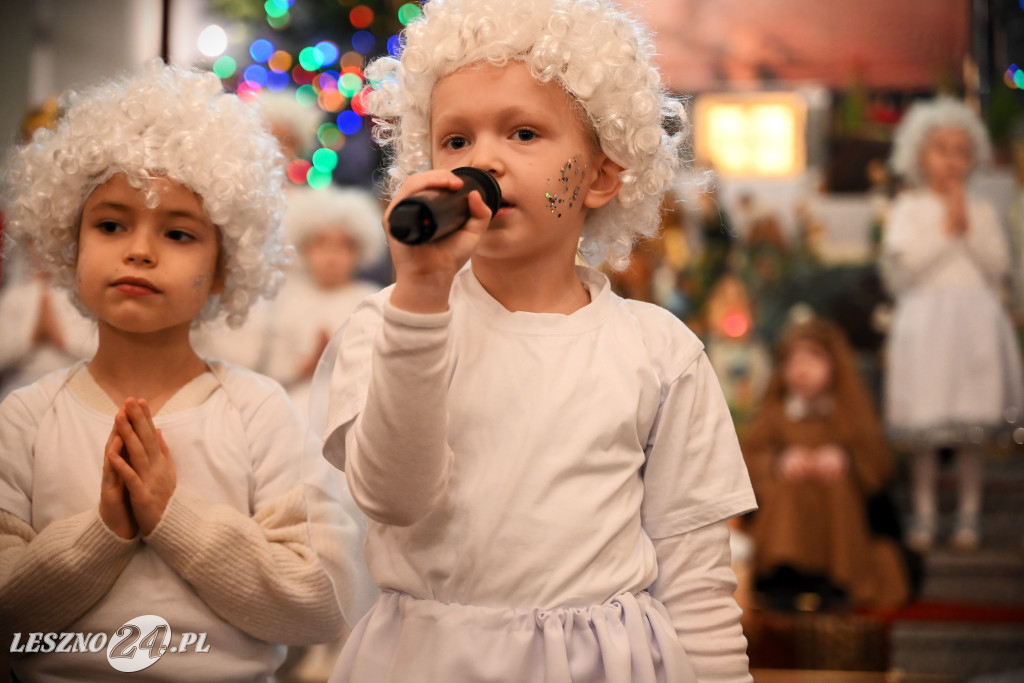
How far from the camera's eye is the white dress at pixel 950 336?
3.46 meters

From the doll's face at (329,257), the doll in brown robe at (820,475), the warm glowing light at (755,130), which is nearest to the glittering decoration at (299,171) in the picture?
the doll's face at (329,257)

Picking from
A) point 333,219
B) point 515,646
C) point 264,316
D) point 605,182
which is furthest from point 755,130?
point 515,646

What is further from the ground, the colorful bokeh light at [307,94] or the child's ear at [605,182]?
the colorful bokeh light at [307,94]

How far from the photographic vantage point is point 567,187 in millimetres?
1003

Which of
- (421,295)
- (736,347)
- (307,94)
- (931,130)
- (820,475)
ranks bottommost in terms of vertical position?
(820,475)

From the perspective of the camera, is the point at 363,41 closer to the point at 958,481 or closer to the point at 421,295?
the point at 958,481

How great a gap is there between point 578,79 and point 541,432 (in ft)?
1.26

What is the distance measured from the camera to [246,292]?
45.6 inches

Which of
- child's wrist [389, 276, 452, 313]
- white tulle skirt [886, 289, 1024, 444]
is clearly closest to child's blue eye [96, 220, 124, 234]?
child's wrist [389, 276, 452, 313]

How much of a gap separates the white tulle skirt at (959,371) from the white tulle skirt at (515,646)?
9.43ft

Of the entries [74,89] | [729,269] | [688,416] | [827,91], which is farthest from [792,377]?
[74,89]

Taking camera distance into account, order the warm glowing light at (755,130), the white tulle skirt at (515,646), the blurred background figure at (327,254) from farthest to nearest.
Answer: the warm glowing light at (755,130) → the blurred background figure at (327,254) → the white tulle skirt at (515,646)

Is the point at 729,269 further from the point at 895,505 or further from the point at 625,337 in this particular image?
the point at 625,337

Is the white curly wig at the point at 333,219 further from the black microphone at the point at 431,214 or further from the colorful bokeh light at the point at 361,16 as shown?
the black microphone at the point at 431,214
